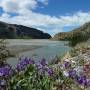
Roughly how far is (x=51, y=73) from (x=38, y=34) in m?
158

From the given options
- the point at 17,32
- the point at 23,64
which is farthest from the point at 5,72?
the point at 17,32

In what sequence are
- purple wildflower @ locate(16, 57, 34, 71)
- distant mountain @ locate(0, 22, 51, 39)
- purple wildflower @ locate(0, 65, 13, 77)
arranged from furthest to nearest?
distant mountain @ locate(0, 22, 51, 39)
purple wildflower @ locate(16, 57, 34, 71)
purple wildflower @ locate(0, 65, 13, 77)

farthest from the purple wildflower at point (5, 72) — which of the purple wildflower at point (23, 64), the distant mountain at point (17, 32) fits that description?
the distant mountain at point (17, 32)

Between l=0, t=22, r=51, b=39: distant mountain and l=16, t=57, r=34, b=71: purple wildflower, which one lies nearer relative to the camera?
l=16, t=57, r=34, b=71: purple wildflower

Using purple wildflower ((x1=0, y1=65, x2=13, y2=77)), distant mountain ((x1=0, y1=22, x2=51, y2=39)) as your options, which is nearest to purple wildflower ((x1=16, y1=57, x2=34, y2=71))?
purple wildflower ((x1=0, y1=65, x2=13, y2=77))

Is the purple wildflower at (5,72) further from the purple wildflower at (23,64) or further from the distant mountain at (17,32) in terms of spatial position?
the distant mountain at (17,32)

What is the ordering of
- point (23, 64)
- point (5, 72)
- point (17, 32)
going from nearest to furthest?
1. point (5, 72)
2. point (23, 64)
3. point (17, 32)

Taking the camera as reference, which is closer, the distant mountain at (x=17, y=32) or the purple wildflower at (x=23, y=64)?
the purple wildflower at (x=23, y=64)

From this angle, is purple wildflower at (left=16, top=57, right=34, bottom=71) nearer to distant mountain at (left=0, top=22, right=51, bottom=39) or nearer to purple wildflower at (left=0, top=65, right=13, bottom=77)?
purple wildflower at (left=0, top=65, right=13, bottom=77)

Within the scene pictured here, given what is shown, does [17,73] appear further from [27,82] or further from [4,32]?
[4,32]

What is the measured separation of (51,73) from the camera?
595 cm

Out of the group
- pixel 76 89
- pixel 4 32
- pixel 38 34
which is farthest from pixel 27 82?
pixel 38 34

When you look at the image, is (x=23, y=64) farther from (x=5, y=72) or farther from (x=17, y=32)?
(x=17, y=32)

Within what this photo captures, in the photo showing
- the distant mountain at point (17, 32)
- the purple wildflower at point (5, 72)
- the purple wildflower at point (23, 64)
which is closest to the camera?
the purple wildflower at point (5, 72)
